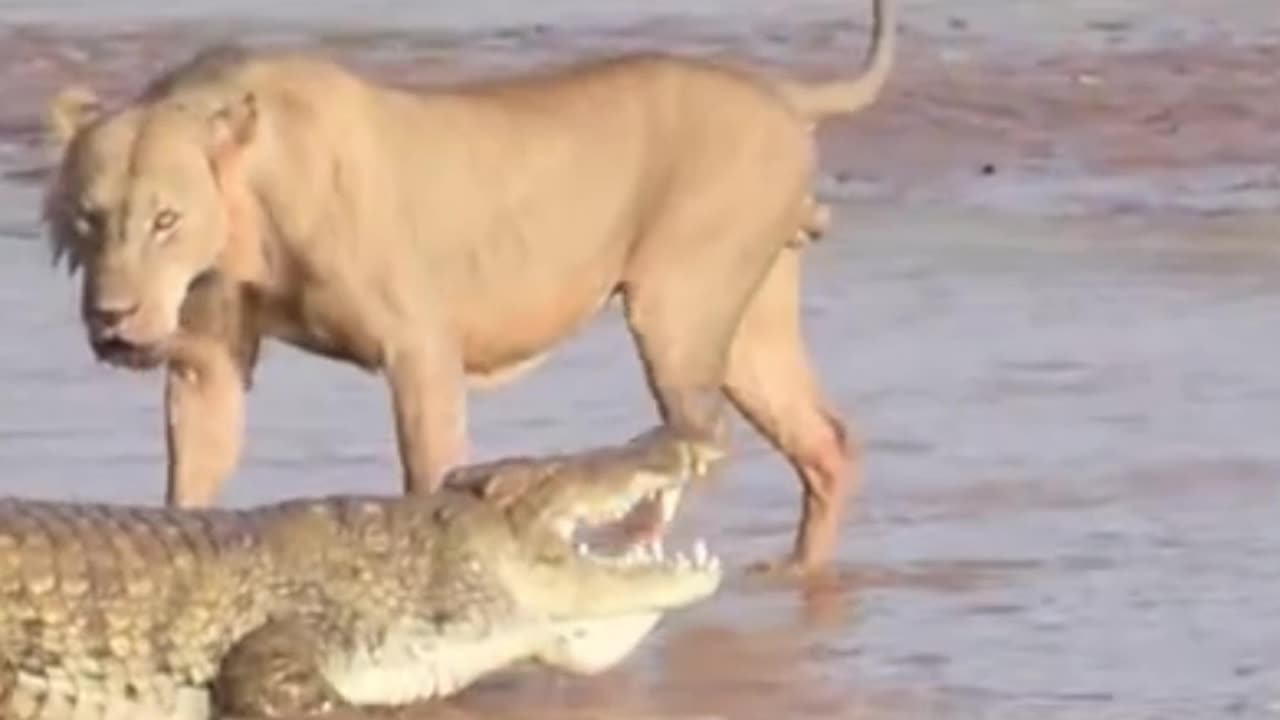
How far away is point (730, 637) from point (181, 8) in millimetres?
12376

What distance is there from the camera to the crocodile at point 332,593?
8.56 meters

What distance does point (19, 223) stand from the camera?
1611cm

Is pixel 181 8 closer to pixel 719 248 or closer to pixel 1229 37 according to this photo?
pixel 1229 37

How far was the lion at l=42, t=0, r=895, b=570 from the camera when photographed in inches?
387

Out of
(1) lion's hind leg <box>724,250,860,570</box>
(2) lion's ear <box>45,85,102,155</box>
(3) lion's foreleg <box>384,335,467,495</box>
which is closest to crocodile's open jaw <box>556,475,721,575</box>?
(3) lion's foreleg <box>384,335,467,495</box>

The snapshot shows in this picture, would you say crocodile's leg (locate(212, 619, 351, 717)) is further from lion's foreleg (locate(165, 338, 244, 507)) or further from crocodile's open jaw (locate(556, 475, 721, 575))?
lion's foreleg (locate(165, 338, 244, 507))

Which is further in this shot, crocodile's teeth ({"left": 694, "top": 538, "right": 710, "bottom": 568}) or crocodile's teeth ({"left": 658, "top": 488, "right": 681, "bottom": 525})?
crocodile's teeth ({"left": 658, "top": 488, "right": 681, "bottom": 525})

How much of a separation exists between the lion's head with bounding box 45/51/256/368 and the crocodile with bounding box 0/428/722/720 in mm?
785

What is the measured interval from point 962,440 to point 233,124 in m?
2.70

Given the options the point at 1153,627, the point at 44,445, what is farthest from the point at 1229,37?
the point at 1153,627

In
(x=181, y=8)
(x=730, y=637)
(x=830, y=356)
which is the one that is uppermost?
(x=730, y=637)

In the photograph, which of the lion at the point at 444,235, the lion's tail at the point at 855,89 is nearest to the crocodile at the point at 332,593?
the lion at the point at 444,235

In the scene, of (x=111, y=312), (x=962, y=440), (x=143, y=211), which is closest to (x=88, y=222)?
(x=143, y=211)

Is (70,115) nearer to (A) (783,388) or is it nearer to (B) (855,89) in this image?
(A) (783,388)
